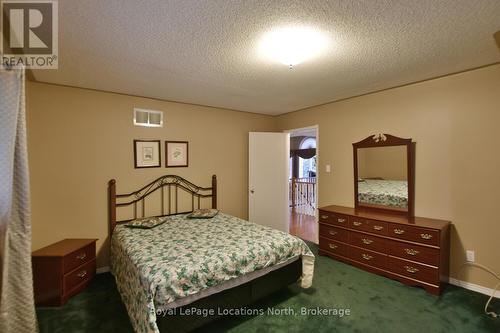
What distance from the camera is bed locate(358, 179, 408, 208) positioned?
126 inches

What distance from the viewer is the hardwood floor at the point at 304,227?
4780 millimetres

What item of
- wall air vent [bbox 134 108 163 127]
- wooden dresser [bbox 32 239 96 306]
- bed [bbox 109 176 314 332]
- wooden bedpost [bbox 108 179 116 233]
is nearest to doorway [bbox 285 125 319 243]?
bed [bbox 109 176 314 332]

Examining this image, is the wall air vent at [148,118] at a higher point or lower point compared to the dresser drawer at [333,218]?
higher

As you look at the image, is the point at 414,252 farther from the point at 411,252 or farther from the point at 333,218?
the point at 333,218


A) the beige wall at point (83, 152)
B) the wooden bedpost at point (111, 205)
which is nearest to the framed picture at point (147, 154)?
the beige wall at point (83, 152)

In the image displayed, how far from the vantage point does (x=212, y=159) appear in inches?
168

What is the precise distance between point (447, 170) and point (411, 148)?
0.46 meters

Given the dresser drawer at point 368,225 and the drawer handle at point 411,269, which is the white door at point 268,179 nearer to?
the dresser drawer at point 368,225

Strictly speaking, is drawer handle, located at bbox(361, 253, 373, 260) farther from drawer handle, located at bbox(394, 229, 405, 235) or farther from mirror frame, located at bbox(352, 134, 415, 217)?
mirror frame, located at bbox(352, 134, 415, 217)

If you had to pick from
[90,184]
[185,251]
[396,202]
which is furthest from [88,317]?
[396,202]

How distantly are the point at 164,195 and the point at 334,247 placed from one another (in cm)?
275

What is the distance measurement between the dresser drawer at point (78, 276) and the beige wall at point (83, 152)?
12.1 inches

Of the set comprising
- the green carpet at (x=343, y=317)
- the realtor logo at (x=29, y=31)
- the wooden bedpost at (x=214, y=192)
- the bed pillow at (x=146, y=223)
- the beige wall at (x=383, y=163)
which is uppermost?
the realtor logo at (x=29, y=31)

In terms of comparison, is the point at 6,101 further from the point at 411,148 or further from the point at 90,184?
the point at 411,148
